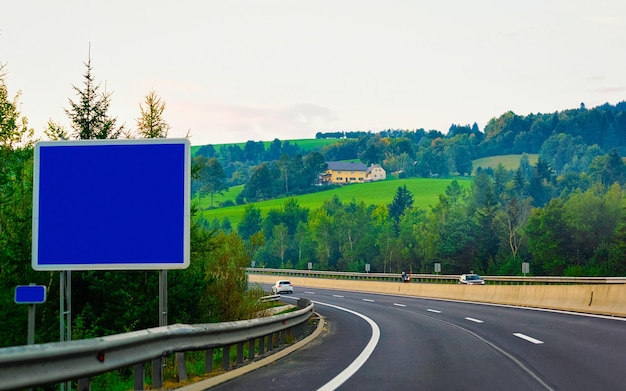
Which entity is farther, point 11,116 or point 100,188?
point 11,116

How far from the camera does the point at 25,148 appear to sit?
92.1 ft

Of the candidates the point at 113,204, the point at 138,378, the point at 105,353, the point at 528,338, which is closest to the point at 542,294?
Result: the point at 528,338

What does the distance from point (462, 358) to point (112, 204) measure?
22.0 feet

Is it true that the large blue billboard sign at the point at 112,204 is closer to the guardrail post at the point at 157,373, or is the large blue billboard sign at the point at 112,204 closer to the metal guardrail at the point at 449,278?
the guardrail post at the point at 157,373

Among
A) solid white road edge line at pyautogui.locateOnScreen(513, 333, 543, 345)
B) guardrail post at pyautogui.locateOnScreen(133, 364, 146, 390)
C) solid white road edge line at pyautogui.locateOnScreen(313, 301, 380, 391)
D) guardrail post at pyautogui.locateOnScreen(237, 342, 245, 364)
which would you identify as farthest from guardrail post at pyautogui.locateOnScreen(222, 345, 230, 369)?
solid white road edge line at pyautogui.locateOnScreen(513, 333, 543, 345)

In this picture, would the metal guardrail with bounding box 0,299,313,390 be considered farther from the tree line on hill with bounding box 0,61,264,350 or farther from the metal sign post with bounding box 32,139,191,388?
the tree line on hill with bounding box 0,61,264,350

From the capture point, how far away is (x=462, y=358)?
45.9 ft

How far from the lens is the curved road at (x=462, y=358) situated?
10.6 meters

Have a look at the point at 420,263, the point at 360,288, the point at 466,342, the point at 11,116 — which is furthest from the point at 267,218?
the point at 466,342

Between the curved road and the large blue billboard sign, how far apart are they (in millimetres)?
2354

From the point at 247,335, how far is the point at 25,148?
18079 millimetres

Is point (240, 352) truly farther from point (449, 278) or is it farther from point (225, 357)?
point (449, 278)

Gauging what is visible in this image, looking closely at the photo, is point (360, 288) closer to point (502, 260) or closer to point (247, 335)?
point (247, 335)

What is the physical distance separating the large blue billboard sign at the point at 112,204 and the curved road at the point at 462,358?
235 centimetres
